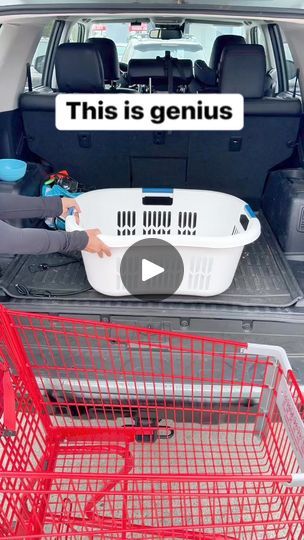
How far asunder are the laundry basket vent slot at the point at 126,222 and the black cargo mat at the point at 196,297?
0.83 feet

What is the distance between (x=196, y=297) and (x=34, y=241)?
2.01 ft

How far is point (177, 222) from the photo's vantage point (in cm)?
210

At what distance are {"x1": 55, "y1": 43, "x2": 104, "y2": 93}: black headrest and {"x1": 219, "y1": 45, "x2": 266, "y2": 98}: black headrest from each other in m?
0.56

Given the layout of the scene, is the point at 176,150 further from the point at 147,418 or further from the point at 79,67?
the point at 147,418

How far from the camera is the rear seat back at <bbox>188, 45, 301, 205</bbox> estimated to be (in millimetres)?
2100

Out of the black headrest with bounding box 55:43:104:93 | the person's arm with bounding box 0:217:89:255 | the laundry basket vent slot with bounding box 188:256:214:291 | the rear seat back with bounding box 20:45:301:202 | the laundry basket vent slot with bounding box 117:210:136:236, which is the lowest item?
the laundry basket vent slot with bounding box 188:256:214:291

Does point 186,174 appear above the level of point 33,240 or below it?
above

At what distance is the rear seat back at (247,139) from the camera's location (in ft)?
6.89

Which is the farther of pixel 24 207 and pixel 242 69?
pixel 242 69
